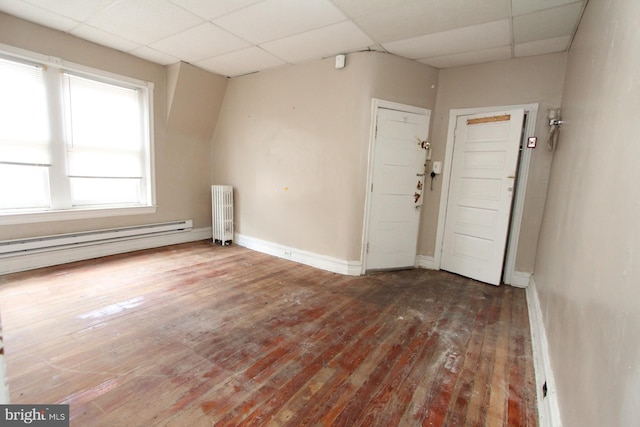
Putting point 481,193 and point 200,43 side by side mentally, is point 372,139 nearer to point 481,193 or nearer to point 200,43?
point 481,193

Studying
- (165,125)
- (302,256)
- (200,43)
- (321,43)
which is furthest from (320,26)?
(165,125)

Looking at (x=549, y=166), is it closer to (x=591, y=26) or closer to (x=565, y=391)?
(x=591, y=26)

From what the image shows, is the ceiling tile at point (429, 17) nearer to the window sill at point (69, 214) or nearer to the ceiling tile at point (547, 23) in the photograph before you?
the ceiling tile at point (547, 23)

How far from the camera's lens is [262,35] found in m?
2.97

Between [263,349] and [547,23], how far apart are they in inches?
139

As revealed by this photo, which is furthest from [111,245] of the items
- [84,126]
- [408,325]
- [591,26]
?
[591,26]

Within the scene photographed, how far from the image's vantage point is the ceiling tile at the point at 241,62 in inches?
137

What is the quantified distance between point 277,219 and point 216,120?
2060 mm

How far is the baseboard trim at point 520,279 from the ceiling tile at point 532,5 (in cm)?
259

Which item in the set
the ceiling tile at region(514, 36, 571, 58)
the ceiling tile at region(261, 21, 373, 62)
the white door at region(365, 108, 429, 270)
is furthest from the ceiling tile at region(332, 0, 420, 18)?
the ceiling tile at region(514, 36, 571, 58)

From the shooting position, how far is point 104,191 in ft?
12.5

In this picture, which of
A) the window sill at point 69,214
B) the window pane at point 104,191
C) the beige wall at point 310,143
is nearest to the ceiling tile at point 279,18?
the beige wall at point 310,143

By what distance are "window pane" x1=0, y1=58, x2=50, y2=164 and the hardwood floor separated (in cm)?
132

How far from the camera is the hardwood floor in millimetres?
1525
